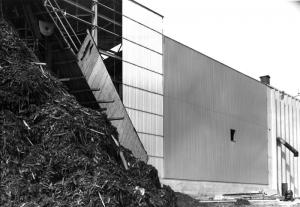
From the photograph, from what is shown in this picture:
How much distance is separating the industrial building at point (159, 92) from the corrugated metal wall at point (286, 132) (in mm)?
613

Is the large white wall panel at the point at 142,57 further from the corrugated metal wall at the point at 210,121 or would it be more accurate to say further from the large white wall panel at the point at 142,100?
the large white wall panel at the point at 142,100

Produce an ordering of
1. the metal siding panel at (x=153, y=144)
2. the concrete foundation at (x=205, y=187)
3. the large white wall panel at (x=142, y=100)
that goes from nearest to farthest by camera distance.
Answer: the large white wall panel at (x=142, y=100) → the metal siding panel at (x=153, y=144) → the concrete foundation at (x=205, y=187)

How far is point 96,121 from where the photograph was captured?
1089 centimetres

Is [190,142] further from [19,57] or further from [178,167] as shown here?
[19,57]

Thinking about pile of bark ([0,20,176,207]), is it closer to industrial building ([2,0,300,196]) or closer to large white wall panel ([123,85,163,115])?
industrial building ([2,0,300,196])

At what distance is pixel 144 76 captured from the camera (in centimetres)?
1962

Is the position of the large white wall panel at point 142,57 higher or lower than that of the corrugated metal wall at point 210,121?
higher

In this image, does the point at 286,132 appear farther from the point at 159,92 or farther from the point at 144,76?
the point at 144,76

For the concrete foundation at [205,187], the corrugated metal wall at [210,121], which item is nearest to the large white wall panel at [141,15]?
the corrugated metal wall at [210,121]

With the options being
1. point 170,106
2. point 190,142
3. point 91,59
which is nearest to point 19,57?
point 91,59

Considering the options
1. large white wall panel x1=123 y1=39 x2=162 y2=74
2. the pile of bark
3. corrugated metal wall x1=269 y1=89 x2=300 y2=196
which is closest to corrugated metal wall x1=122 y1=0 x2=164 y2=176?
large white wall panel x1=123 y1=39 x2=162 y2=74

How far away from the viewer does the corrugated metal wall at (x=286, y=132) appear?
33312mm

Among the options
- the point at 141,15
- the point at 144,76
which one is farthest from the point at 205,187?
the point at 141,15

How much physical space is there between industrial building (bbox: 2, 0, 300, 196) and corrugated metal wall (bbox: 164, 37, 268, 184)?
0.16ft
